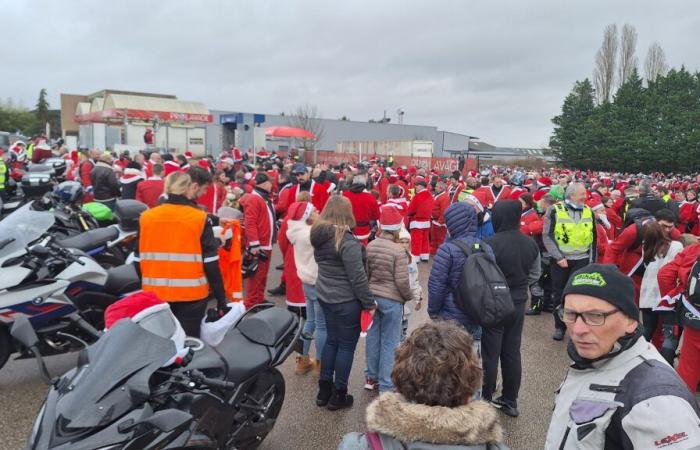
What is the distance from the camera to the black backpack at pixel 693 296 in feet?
12.2

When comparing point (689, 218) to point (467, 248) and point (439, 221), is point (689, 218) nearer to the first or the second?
point (439, 221)

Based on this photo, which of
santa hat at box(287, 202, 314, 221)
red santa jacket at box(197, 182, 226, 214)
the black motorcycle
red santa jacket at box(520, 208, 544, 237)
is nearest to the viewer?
the black motorcycle

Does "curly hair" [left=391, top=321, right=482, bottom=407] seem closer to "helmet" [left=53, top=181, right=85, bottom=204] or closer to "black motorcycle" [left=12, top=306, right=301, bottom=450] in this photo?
"black motorcycle" [left=12, top=306, right=301, bottom=450]

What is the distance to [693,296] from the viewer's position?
3.73 metres

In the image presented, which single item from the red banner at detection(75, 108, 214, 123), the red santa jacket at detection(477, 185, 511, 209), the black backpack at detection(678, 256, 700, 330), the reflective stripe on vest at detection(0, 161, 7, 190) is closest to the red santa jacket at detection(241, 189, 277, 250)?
the black backpack at detection(678, 256, 700, 330)

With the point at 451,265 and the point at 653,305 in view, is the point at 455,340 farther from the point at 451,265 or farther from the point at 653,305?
the point at 653,305

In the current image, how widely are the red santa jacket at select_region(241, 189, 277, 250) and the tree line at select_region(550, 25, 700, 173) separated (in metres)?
35.5

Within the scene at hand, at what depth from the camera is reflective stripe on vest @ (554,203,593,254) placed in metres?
6.12

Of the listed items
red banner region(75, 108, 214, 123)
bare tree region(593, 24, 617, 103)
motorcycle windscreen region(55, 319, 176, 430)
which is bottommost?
motorcycle windscreen region(55, 319, 176, 430)

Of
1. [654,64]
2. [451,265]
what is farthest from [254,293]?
[654,64]

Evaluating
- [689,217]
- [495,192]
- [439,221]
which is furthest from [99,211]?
[689,217]

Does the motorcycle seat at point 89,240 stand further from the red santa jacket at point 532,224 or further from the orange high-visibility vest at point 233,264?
the red santa jacket at point 532,224

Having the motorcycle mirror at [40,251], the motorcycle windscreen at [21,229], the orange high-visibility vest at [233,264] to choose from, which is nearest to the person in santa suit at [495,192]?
the orange high-visibility vest at [233,264]

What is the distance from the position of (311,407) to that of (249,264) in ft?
8.99
